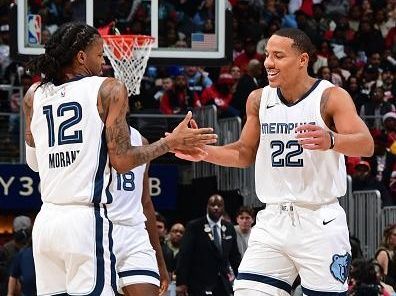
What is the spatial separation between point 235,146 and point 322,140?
91 cm

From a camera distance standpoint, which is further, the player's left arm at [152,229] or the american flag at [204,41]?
the american flag at [204,41]

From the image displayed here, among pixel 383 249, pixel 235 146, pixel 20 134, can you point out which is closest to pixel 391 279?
pixel 383 249

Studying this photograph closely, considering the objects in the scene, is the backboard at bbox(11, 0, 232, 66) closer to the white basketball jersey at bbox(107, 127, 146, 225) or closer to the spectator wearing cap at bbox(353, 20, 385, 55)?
the white basketball jersey at bbox(107, 127, 146, 225)

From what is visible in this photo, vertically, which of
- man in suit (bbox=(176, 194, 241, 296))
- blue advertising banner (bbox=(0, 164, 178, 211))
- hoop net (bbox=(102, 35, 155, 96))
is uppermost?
hoop net (bbox=(102, 35, 155, 96))

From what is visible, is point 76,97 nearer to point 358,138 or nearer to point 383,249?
point 358,138

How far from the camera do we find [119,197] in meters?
7.76

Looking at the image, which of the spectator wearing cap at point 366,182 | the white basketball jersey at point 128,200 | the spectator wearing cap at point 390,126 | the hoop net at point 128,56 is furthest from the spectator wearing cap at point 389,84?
the white basketball jersey at point 128,200

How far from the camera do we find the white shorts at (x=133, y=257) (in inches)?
292

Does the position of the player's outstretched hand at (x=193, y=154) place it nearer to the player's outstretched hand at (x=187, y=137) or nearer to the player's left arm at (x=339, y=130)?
the player's outstretched hand at (x=187, y=137)

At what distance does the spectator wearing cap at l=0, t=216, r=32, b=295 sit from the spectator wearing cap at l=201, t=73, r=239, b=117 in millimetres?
4726

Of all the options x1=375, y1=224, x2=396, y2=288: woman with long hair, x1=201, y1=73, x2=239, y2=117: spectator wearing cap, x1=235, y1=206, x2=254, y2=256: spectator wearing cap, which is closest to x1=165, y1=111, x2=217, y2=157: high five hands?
x1=375, y1=224, x2=396, y2=288: woman with long hair

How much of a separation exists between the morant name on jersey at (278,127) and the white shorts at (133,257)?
1.04 metres

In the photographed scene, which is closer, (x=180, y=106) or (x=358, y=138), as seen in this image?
(x=358, y=138)

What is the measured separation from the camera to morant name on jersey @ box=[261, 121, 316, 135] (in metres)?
7.23
